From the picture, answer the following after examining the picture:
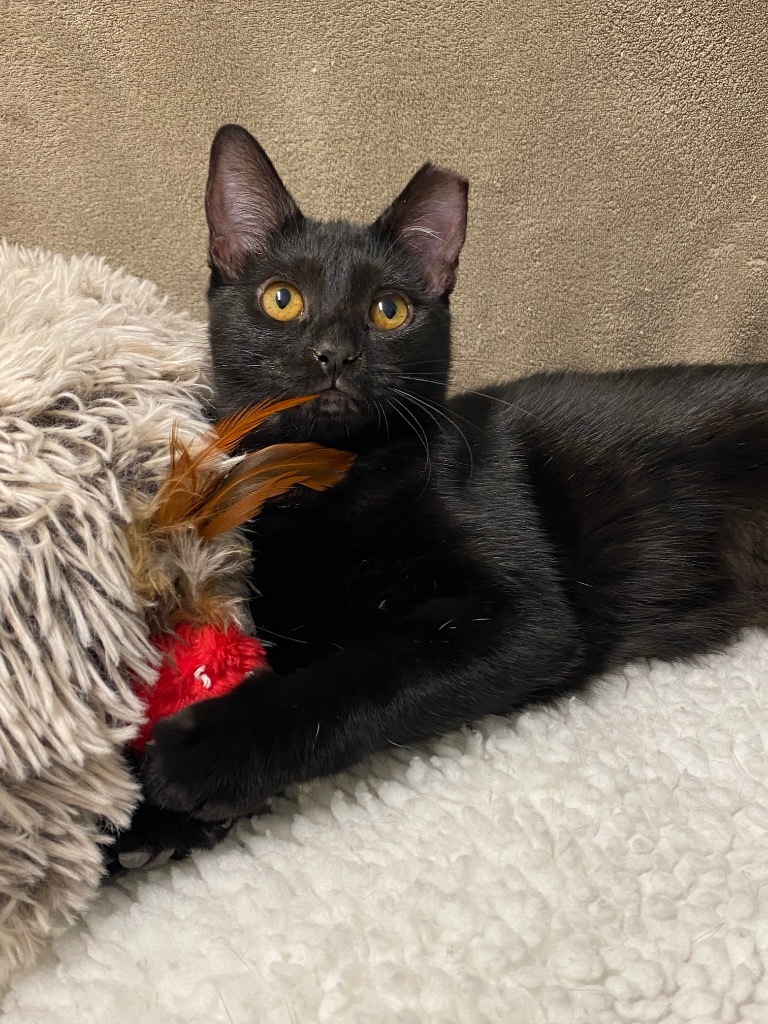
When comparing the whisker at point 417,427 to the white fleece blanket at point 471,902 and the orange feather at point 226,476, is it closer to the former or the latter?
the orange feather at point 226,476

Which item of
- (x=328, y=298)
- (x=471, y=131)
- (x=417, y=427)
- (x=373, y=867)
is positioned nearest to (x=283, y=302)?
(x=328, y=298)

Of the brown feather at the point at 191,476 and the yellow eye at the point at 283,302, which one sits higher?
the yellow eye at the point at 283,302

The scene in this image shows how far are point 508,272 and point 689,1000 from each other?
2.89ft

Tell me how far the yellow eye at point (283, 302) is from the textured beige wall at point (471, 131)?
0.36 metres

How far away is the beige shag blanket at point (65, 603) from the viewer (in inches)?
20.3

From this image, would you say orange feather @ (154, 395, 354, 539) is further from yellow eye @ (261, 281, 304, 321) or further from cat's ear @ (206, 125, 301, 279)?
cat's ear @ (206, 125, 301, 279)

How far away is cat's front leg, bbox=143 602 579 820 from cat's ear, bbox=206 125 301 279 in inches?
18.0

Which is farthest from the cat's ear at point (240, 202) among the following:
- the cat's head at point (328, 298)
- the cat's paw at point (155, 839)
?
the cat's paw at point (155, 839)

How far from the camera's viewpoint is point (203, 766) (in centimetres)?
58

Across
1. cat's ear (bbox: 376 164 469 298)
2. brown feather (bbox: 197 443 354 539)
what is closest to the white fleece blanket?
brown feather (bbox: 197 443 354 539)

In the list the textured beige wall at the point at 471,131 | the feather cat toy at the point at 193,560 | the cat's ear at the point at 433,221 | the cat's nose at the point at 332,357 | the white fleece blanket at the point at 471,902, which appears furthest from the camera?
the textured beige wall at the point at 471,131

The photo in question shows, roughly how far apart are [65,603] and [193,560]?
0.36 ft

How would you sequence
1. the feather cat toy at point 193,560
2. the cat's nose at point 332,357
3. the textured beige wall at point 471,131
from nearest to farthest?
1. the feather cat toy at point 193,560
2. the cat's nose at point 332,357
3. the textured beige wall at point 471,131

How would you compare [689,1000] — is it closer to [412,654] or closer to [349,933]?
[349,933]
